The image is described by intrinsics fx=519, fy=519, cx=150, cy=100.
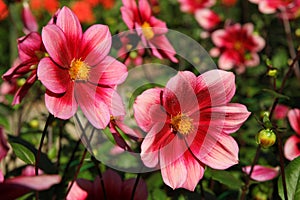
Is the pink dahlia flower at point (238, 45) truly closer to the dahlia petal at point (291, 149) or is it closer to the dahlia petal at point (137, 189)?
the dahlia petal at point (291, 149)

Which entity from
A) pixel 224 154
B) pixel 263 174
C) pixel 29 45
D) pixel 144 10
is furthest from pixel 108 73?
pixel 263 174

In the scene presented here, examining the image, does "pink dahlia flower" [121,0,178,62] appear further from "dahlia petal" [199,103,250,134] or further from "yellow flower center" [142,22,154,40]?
"dahlia petal" [199,103,250,134]

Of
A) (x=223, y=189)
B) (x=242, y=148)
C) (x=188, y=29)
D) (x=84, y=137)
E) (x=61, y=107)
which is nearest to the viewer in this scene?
(x=61, y=107)

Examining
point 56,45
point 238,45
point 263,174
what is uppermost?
point 56,45

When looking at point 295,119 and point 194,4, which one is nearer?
point 295,119

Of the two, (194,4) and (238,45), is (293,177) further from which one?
(194,4)

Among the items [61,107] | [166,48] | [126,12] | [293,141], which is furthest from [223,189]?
[61,107]

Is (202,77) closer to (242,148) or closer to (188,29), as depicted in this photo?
(242,148)
